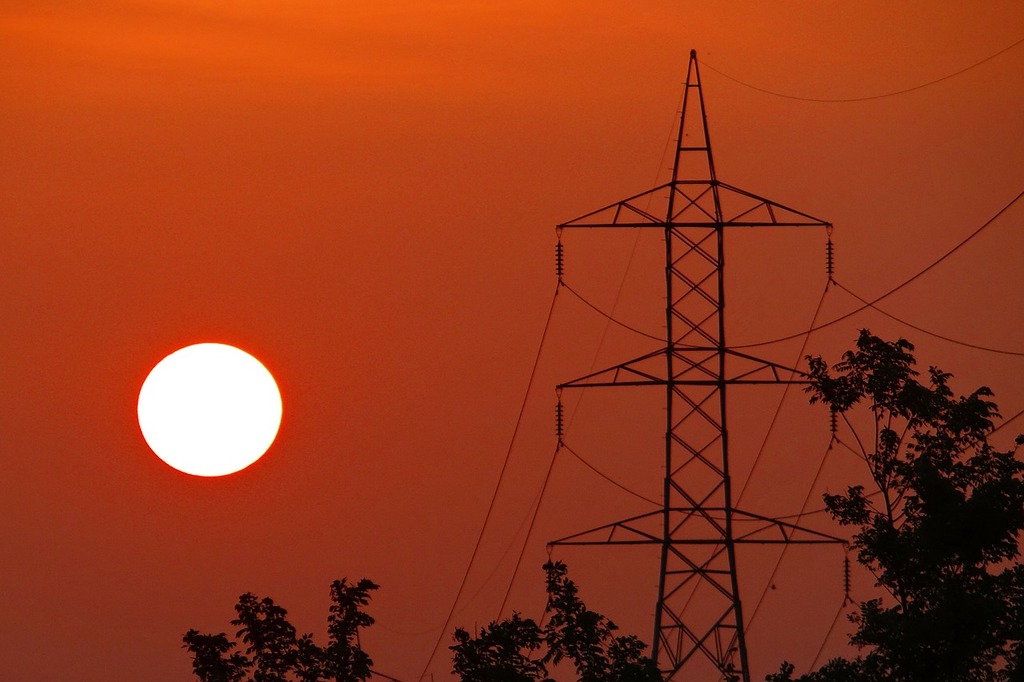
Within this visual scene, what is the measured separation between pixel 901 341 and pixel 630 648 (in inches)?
317

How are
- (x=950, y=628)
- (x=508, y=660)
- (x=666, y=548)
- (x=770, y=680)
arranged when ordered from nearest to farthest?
1. (x=950, y=628)
2. (x=770, y=680)
3. (x=508, y=660)
4. (x=666, y=548)

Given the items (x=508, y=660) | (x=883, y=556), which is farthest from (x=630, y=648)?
(x=883, y=556)

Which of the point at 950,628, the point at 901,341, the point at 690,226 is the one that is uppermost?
the point at 690,226

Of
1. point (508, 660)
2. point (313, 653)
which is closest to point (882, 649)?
point (508, 660)

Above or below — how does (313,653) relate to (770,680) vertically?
above

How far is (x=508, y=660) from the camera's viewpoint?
37688 mm

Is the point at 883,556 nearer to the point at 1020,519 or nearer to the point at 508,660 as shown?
the point at 1020,519

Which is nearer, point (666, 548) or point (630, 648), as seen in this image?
point (630, 648)

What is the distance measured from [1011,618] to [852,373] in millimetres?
6388

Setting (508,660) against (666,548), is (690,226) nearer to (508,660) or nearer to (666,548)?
(666,548)

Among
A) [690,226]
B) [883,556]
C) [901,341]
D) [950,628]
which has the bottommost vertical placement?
[950,628]

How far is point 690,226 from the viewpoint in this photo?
43.8m

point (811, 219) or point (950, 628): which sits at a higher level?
point (811, 219)

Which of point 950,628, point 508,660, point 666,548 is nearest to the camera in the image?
point 950,628
